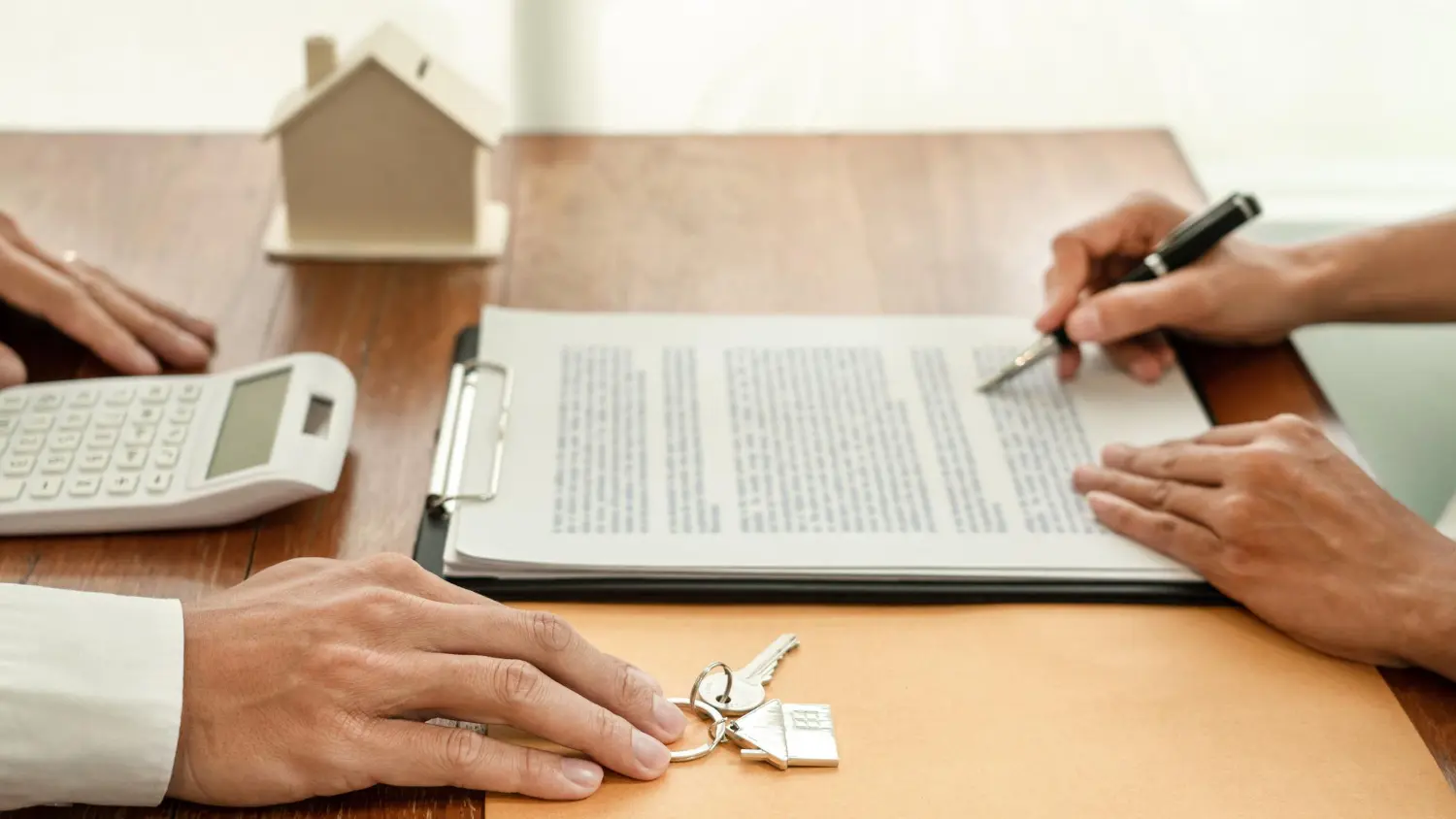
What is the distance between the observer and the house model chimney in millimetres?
976

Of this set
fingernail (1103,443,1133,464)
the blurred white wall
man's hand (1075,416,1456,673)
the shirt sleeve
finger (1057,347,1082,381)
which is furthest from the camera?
the blurred white wall

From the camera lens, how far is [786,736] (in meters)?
0.67

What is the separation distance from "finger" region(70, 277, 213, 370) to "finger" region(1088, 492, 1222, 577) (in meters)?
0.65

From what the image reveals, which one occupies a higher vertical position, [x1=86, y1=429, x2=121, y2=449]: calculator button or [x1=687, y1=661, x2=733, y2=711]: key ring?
[x1=86, y1=429, x2=121, y2=449]: calculator button

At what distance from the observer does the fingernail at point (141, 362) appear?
876 millimetres

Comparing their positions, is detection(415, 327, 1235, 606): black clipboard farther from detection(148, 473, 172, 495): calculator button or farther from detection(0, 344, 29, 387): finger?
detection(0, 344, 29, 387): finger

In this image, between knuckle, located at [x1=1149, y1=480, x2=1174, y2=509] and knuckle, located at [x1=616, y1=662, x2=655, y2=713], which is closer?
knuckle, located at [x1=616, y1=662, x2=655, y2=713]

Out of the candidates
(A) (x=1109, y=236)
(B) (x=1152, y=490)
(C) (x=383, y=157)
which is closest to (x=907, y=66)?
(A) (x=1109, y=236)

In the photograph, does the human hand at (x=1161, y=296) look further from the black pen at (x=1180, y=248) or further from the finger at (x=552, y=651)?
the finger at (x=552, y=651)

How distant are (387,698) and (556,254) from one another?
521 mm

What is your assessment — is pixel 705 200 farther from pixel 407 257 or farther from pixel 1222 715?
pixel 1222 715

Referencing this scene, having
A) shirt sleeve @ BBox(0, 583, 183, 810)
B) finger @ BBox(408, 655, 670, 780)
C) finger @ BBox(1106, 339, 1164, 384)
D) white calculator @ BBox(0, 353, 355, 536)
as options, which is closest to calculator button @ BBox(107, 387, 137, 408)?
white calculator @ BBox(0, 353, 355, 536)

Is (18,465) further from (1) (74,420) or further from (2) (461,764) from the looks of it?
(2) (461,764)

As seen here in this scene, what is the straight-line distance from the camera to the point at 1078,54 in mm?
1724
